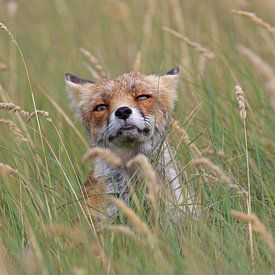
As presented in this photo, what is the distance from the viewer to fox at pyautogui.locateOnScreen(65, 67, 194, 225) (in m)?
7.29

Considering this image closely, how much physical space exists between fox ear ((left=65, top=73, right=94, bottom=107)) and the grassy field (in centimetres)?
32

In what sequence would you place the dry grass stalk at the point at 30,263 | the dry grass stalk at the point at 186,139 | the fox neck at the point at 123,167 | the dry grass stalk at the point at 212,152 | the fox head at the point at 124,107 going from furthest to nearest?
the fox neck at the point at 123,167
the fox head at the point at 124,107
the dry grass stalk at the point at 212,152
the dry grass stalk at the point at 186,139
the dry grass stalk at the point at 30,263

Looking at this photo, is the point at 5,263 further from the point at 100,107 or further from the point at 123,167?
the point at 100,107

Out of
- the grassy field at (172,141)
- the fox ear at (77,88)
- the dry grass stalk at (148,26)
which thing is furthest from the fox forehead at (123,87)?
the dry grass stalk at (148,26)

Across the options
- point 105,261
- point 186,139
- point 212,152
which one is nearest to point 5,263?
point 105,261

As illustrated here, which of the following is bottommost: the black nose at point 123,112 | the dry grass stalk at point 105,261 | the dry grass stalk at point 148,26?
the dry grass stalk at point 105,261

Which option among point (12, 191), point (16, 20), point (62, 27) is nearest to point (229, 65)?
point (12, 191)

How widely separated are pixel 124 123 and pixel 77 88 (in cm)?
142

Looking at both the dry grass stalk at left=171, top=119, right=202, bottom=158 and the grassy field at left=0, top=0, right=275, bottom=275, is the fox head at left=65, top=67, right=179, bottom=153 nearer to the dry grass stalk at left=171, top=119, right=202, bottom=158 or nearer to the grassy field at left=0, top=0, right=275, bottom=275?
the grassy field at left=0, top=0, right=275, bottom=275

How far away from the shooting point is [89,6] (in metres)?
14.0

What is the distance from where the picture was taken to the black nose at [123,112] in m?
7.29

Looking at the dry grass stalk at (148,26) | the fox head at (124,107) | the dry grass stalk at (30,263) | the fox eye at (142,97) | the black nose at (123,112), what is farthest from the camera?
the dry grass stalk at (148,26)

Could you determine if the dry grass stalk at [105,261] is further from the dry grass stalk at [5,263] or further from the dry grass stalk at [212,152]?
the dry grass stalk at [212,152]

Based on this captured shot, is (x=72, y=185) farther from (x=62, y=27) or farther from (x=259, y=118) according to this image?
(x=62, y=27)
